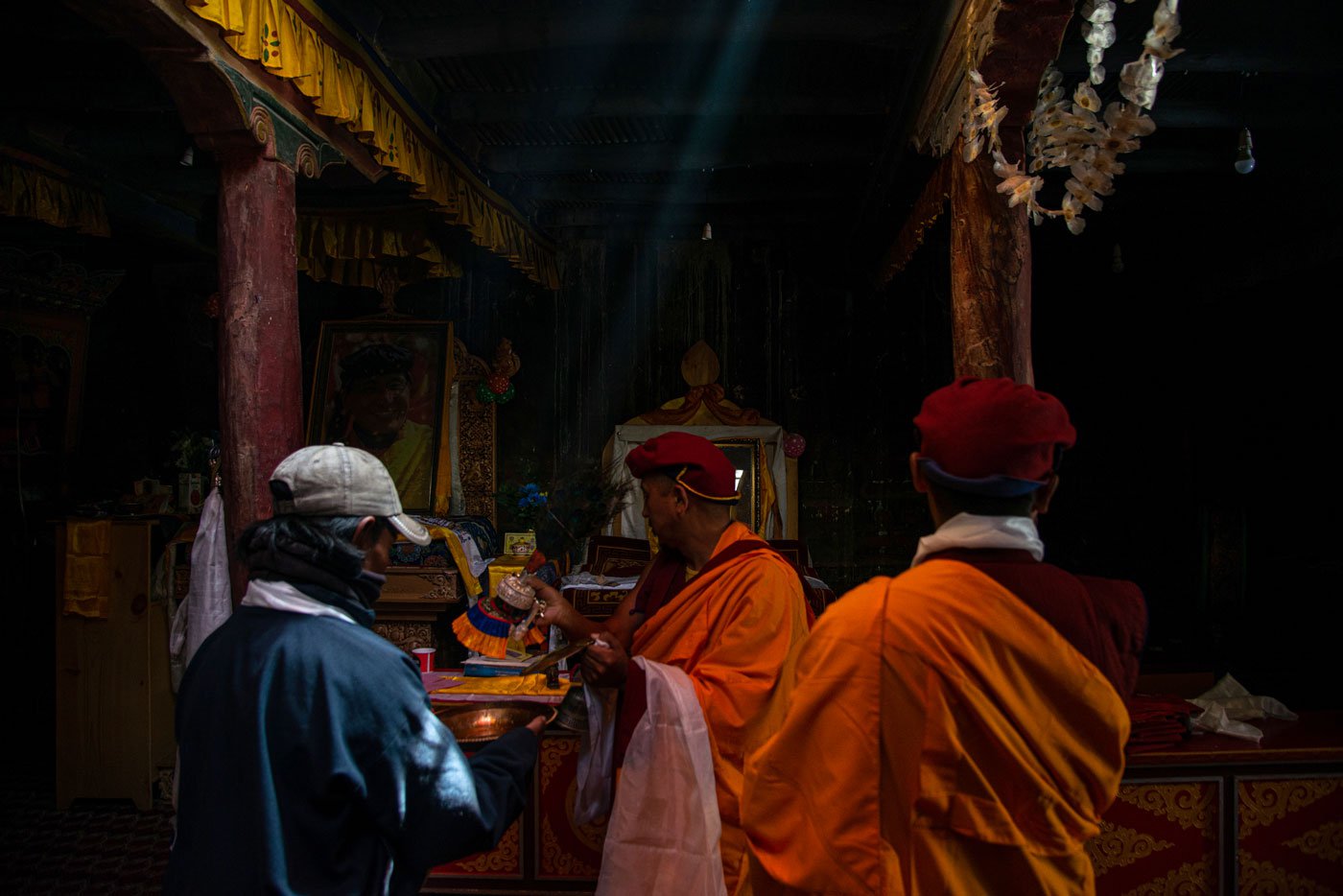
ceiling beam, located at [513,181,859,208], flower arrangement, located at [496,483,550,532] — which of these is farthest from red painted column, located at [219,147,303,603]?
ceiling beam, located at [513,181,859,208]

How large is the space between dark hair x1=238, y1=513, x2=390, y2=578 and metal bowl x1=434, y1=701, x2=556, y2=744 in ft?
3.45

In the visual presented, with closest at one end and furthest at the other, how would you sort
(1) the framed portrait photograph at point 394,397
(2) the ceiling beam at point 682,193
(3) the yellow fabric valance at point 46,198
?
(3) the yellow fabric valance at point 46,198 → (2) the ceiling beam at point 682,193 → (1) the framed portrait photograph at point 394,397

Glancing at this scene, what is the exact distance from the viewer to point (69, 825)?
5.02 metres

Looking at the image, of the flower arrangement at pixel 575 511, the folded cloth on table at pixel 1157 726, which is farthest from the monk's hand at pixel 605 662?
the flower arrangement at pixel 575 511

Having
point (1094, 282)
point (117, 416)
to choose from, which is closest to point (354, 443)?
point (117, 416)

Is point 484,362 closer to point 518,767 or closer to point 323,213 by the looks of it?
point 323,213

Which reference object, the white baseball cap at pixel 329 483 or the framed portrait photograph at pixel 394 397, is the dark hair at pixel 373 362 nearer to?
the framed portrait photograph at pixel 394 397

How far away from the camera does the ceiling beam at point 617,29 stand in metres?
4.15

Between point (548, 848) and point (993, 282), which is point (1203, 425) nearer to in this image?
point (993, 282)

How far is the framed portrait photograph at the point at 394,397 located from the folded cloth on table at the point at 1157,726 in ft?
18.6

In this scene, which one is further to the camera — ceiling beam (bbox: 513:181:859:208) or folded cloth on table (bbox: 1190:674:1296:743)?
ceiling beam (bbox: 513:181:859:208)

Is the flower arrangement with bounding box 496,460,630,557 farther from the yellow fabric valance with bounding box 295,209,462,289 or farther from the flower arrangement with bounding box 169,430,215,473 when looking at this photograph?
the yellow fabric valance with bounding box 295,209,462,289

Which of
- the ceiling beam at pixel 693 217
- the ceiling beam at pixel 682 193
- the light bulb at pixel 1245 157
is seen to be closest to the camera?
the light bulb at pixel 1245 157

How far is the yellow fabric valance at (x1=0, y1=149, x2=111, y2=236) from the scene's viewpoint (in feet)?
16.5
